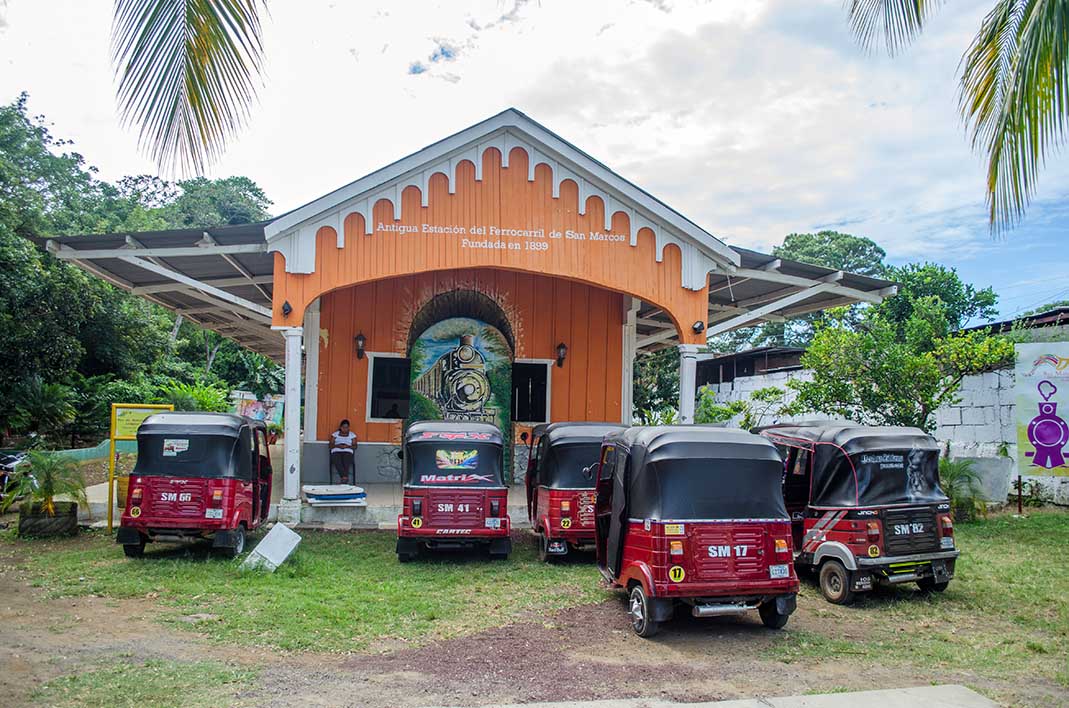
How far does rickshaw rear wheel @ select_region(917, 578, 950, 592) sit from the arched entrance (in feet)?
30.9

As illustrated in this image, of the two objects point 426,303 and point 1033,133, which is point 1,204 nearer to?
point 426,303

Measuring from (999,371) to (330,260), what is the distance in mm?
13792

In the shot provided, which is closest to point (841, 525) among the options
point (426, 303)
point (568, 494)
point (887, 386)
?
point (568, 494)

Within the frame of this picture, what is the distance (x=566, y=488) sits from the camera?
35.3 ft

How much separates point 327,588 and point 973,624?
704 centimetres

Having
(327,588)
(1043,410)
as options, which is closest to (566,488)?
(327,588)

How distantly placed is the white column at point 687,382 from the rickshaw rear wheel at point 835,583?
4966 millimetres

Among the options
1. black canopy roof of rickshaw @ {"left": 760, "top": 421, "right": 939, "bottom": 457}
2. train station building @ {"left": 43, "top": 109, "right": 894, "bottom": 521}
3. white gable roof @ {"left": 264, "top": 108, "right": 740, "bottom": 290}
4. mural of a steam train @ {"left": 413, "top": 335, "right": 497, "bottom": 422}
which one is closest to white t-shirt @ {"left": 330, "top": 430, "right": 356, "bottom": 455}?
train station building @ {"left": 43, "top": 109, "right": 894, "bottom": 521}

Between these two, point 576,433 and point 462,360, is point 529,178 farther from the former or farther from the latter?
point 576,433

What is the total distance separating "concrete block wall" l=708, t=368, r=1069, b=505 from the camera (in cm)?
1559

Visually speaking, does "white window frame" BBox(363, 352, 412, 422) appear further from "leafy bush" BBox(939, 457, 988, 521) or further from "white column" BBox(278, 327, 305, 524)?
"leafy bush" BBox(939, 457, 988, 521)

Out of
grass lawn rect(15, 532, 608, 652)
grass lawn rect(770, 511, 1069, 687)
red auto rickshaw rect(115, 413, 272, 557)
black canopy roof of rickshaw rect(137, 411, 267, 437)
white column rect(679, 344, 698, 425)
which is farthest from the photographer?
white column rect(679, 344, 698, 425)

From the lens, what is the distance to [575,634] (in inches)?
298

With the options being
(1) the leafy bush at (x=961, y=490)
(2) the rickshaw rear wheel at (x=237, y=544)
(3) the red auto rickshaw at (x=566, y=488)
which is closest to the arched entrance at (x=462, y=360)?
(3) the red auto rickshaw at (x=566, y=488)
